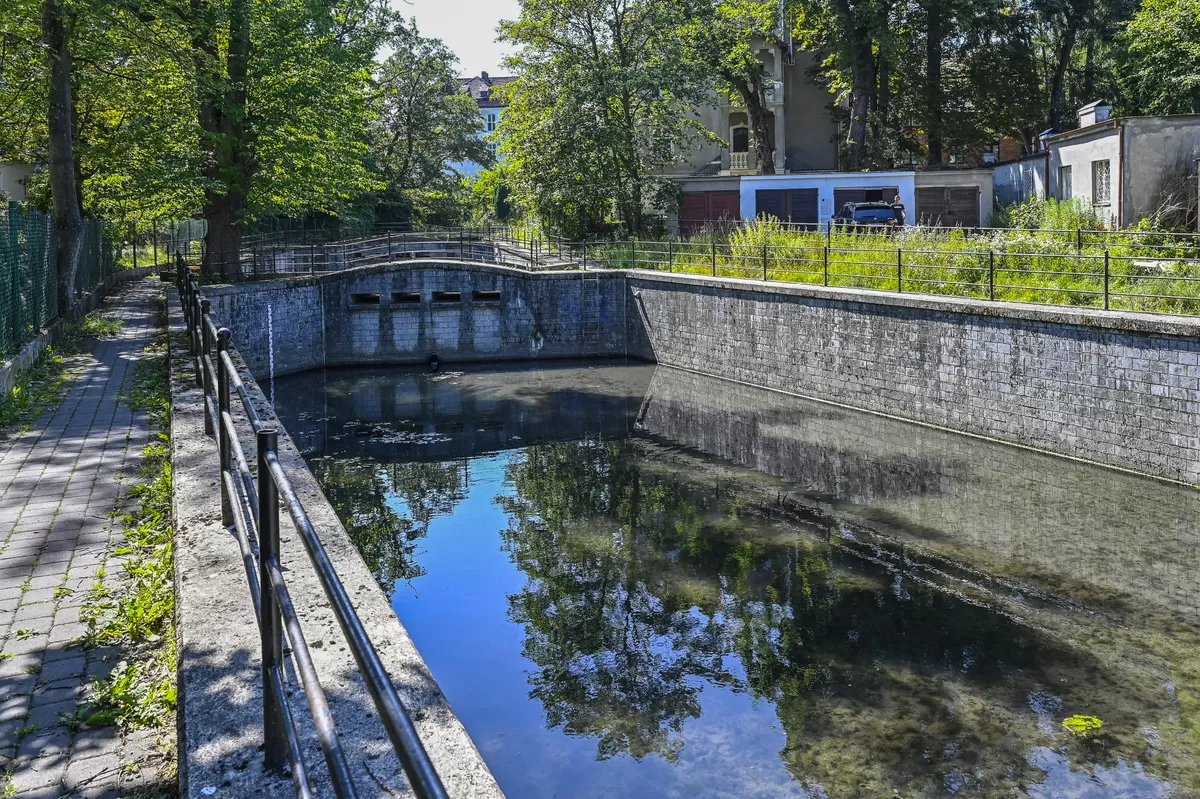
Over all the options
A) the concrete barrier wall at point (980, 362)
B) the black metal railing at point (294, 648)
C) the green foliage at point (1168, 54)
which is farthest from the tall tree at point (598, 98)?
the black metal railing at point (294, 648)

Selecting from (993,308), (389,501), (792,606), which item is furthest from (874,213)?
(792,606)

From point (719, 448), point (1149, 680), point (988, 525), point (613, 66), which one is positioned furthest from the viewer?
point (613, 66)

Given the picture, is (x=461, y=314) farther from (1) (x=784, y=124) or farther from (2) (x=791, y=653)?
(1) (x=784, y=124)

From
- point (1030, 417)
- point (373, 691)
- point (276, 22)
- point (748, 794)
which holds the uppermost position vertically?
point (276, 22)

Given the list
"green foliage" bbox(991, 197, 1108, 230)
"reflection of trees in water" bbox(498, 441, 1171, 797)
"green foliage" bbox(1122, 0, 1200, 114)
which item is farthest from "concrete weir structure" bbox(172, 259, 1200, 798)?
"green foliage" bbox(1122, 0, 1200, 114)

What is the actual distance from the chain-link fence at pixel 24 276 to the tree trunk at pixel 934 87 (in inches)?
1340

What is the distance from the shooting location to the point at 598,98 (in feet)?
114

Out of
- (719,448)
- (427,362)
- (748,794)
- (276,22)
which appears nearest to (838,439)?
(719,448)

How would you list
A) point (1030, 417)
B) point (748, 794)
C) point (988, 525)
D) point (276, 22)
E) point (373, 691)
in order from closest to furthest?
point (373, 691) → point (748, 794) → point (988, 525) → point (1030, 417) → point (276, 22)

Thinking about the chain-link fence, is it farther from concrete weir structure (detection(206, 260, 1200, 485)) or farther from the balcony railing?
the balcony railing

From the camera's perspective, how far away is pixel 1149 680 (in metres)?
8.77

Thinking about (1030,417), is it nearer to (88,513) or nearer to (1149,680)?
(1149,680)

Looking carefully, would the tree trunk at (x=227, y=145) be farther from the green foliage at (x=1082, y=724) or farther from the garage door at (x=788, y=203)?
the green foliage at (x=1082, y=724)

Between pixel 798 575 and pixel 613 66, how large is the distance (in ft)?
85.0
